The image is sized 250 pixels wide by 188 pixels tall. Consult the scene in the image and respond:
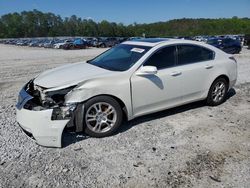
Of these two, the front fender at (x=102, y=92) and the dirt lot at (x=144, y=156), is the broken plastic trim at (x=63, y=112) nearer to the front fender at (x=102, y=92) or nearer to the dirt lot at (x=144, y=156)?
the front fender at (x=102, y=92)

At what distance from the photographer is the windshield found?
4914 mm

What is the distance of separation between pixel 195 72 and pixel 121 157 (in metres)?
2.41

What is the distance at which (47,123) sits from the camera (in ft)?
13.0

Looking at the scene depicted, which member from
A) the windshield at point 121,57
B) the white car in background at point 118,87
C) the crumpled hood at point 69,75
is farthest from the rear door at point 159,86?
the crumpled hood at point 69,75

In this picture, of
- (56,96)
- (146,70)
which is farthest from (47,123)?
(146,70)

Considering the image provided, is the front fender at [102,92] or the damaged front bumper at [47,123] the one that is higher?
the front fender at [102,92]

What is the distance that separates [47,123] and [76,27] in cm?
13947

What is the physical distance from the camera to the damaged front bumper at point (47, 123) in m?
3.97

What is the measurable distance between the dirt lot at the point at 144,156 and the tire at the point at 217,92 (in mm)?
549

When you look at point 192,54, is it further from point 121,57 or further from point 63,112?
point 63,112

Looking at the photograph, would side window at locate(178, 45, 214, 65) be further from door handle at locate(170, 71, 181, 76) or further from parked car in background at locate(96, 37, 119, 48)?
parked car in background at locate(96, 37, 119, 48)

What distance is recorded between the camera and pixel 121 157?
3.92m

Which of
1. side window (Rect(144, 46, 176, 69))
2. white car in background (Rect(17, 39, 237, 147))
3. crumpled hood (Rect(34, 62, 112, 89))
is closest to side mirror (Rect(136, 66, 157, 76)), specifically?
white car in background (Rect(17, 39, 237, 147))

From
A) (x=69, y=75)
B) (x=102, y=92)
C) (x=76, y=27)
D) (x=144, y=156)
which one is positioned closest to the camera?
(x=144, y=156)
